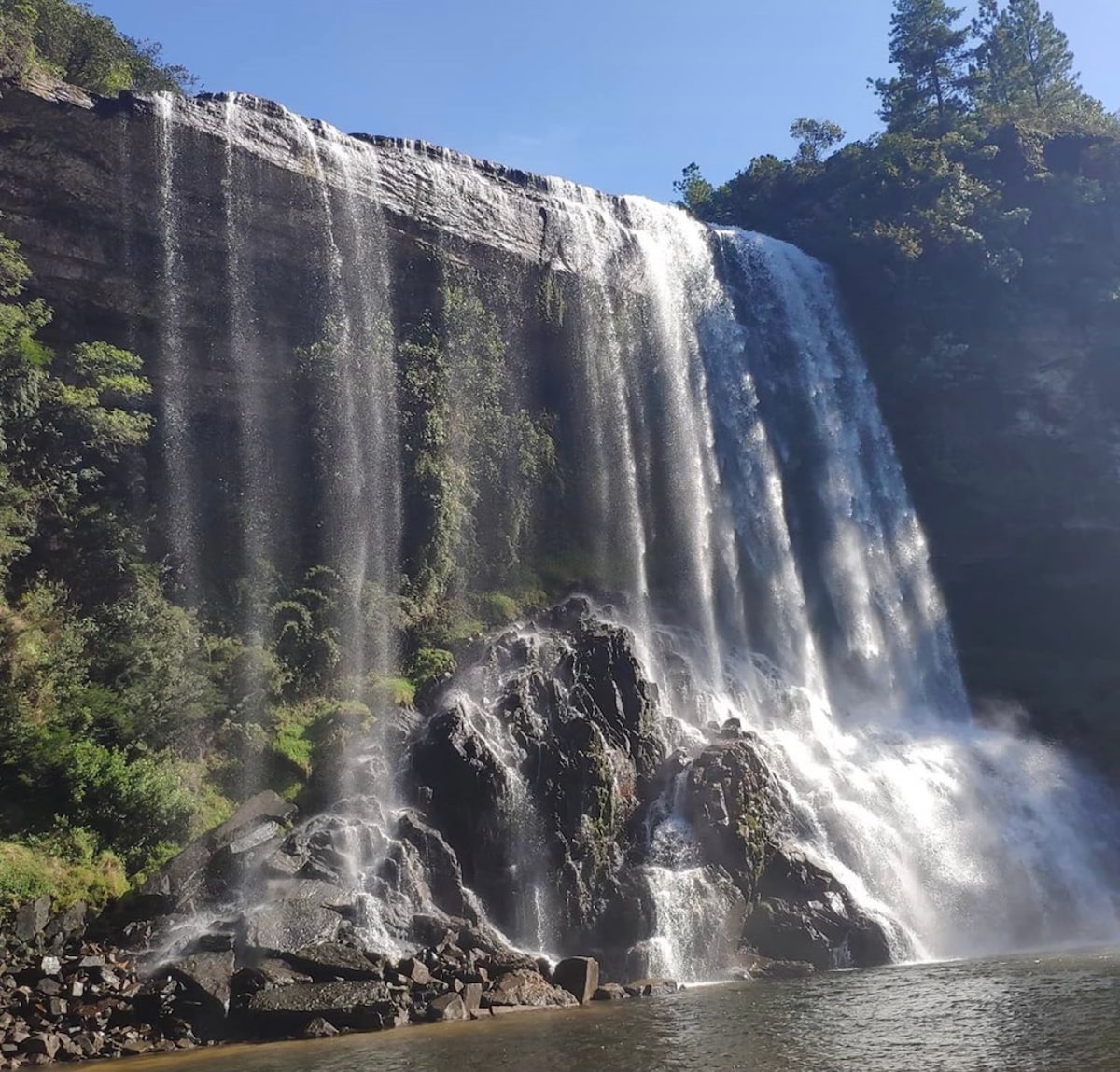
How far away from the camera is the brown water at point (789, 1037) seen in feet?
36.2

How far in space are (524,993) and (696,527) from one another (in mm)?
20132

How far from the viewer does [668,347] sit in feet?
122

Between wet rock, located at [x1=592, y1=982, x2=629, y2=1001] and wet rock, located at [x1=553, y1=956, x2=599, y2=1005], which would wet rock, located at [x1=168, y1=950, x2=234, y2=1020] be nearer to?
wet rock, located at [x1=553, y1=956, x2=599, y2=1005]

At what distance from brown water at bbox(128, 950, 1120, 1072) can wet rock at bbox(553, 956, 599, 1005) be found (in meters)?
0.80

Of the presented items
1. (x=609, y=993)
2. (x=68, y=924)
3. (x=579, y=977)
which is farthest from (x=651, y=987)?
(x=68, y=924)

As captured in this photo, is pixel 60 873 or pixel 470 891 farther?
pixel 470 891

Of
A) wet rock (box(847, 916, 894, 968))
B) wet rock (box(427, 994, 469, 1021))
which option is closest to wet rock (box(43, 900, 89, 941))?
wet rock (box(427, 994, 469, 1021))

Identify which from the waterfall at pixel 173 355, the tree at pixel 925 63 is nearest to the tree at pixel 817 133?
the tree at pixel 925 63

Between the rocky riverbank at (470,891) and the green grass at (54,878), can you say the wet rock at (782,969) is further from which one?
the green grass at (54,878)

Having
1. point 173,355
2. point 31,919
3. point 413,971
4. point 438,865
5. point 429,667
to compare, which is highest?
point 173,355

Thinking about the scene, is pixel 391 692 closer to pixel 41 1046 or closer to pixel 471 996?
pixel 471 996

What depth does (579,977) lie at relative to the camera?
17594mm

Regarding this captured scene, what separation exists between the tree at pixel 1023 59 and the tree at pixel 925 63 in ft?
4.13

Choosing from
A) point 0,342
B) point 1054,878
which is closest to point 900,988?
point 1054,878
